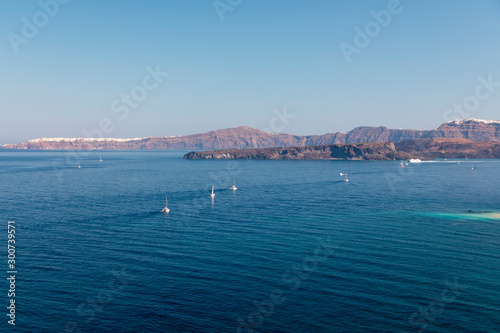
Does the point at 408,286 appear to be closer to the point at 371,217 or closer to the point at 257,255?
the point at 257,255

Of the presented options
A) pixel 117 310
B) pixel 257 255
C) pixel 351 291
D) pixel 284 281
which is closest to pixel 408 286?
pixel 351 291

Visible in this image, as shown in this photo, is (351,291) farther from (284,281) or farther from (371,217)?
(371,217)

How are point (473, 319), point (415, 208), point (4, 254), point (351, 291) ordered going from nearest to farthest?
point (473, 319) → point (351, 291) → point (4, 254) → point (415, 208)

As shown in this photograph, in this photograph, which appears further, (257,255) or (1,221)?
(1,221)

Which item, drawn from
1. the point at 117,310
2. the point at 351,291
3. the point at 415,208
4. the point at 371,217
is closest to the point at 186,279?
the point at 117,310

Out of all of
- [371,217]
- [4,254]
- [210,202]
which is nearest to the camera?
[4,254]

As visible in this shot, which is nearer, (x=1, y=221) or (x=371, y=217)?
(x=1, y=221)

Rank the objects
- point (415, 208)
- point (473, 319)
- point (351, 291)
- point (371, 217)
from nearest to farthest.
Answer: point (473, 319) < point (351, 291) < point (371, 217) < point (415, 208)
